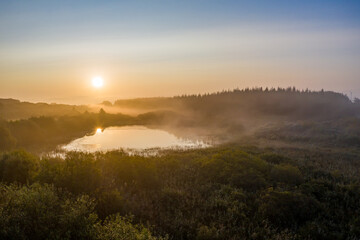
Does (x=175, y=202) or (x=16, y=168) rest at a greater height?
(x=16, y=168)

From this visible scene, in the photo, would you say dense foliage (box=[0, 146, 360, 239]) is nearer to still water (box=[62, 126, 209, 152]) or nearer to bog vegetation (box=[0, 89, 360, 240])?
bog vegetation (box=[0, 89, 360, 240])

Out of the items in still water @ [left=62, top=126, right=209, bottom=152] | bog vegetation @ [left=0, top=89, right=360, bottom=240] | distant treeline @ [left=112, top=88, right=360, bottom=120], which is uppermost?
distant treeline @ [left=112, top=88, right=360, bottom=120]

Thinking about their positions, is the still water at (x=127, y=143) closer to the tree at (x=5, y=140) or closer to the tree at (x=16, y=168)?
the tree at (x=5, y=140)

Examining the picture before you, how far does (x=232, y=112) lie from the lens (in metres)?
Result: 114

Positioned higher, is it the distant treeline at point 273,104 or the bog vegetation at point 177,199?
the distant treeline at point 273,104

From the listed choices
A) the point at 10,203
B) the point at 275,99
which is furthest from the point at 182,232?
the point at 275,99

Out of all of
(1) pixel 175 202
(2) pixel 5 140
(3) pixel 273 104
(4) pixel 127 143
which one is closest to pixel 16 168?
(1) pixel 175 202

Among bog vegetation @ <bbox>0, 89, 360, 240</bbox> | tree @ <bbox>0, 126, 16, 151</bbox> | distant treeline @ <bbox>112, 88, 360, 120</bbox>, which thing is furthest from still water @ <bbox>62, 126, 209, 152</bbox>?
distant treeline @ <bbox>112, 88, 360, 120</bbox>

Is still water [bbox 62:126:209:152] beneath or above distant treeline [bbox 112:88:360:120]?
beneath

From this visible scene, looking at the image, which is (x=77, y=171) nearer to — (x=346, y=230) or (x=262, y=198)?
(x=262, y=198)

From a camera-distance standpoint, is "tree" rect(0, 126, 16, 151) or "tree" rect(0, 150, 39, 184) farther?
"tree" rect(0, 126, 16, 151)

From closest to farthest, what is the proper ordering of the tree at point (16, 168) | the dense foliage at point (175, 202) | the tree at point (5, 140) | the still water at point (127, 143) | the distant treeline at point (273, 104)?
the dense foliage at point (175, 202)
the tree at point (16, 168)
the tree at point (5, 140)
the still water at point (127, 143)
the distant treeline at point (273, 104)

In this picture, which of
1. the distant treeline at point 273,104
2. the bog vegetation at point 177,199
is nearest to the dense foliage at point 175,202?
the bog vegetation at point 177,199

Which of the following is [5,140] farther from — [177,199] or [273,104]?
[273,104]
